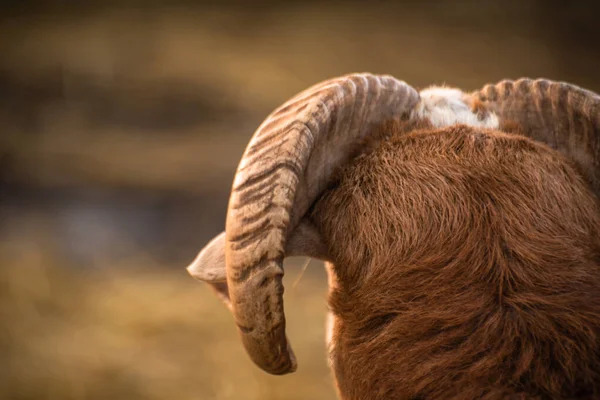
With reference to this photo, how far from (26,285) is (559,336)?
7744 millimetres

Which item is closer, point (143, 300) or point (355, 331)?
point (355, 331)

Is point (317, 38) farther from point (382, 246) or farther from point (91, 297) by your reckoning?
point (382, 246)

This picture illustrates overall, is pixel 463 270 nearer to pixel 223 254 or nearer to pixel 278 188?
pixel 278 188

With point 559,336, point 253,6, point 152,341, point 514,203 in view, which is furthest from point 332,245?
point 253,6

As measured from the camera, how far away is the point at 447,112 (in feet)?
7.67

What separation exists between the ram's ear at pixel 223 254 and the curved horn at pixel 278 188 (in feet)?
0.18

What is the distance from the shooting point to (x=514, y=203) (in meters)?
1.88

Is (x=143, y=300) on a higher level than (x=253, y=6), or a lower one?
lower

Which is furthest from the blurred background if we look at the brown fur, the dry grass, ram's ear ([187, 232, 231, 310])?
the brown fur

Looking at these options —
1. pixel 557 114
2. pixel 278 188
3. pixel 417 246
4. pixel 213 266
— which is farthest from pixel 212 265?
pixel 557 114

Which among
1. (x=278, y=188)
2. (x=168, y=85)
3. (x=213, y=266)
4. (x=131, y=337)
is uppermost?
(x=278, y=188)

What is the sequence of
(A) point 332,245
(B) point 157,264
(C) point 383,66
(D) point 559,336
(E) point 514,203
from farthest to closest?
1. (C) point 383,66
2. (B) point 157,264
3. (A) point 332,245
4. (E) point 514,203
5. (D) point 559,336

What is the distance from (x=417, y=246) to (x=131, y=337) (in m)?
5.90

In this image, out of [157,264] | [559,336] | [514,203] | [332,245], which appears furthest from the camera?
[157,264]
